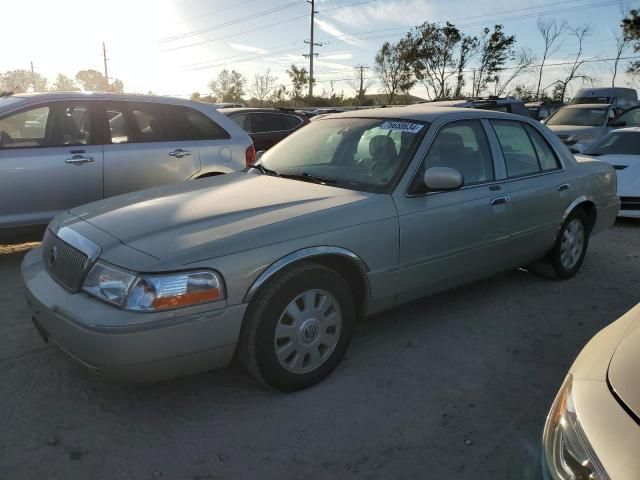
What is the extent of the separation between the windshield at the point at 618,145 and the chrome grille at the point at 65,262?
8269 mm

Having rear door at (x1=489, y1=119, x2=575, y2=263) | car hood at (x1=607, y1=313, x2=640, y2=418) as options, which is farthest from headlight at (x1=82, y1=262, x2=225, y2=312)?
rear door at (x1=489, y1=119, x2=575, y2=263)

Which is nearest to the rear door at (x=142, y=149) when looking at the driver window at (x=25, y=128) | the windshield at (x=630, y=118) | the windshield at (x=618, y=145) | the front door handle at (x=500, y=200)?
the driver window at (x=25, y=128)

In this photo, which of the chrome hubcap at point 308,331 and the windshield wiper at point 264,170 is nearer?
the chrome hubcap at point 308,331

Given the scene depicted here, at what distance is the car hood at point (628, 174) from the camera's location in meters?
7.38

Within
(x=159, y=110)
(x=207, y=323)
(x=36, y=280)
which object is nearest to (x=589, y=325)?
(x=207, y=323)

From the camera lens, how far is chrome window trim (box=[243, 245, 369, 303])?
8.90ft

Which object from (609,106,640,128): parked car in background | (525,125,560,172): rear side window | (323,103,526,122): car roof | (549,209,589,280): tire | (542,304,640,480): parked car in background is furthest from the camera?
(609,106,640,128): parked car in background

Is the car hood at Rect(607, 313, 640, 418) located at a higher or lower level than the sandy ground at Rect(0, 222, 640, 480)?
higher

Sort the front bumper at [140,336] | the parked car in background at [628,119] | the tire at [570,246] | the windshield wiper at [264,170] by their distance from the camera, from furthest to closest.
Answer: the parked car in background at [628,119] < the tire at [570,246] < the windshield wiper at [264,170] < the front bumper at [140,336]

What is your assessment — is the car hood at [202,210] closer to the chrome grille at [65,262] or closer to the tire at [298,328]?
the chrome grille at [65,262]

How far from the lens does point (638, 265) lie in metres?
5.58

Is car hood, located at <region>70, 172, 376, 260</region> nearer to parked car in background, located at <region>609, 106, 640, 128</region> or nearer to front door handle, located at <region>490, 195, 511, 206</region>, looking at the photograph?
front door handle, located at <region>490, 195, 511, 206</region>

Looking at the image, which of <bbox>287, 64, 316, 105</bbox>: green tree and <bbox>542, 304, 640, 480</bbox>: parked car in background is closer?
<bbox>542, 304, 640, 480</bbox>: parked car in background

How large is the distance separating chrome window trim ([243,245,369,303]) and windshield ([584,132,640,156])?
7.05 meters
